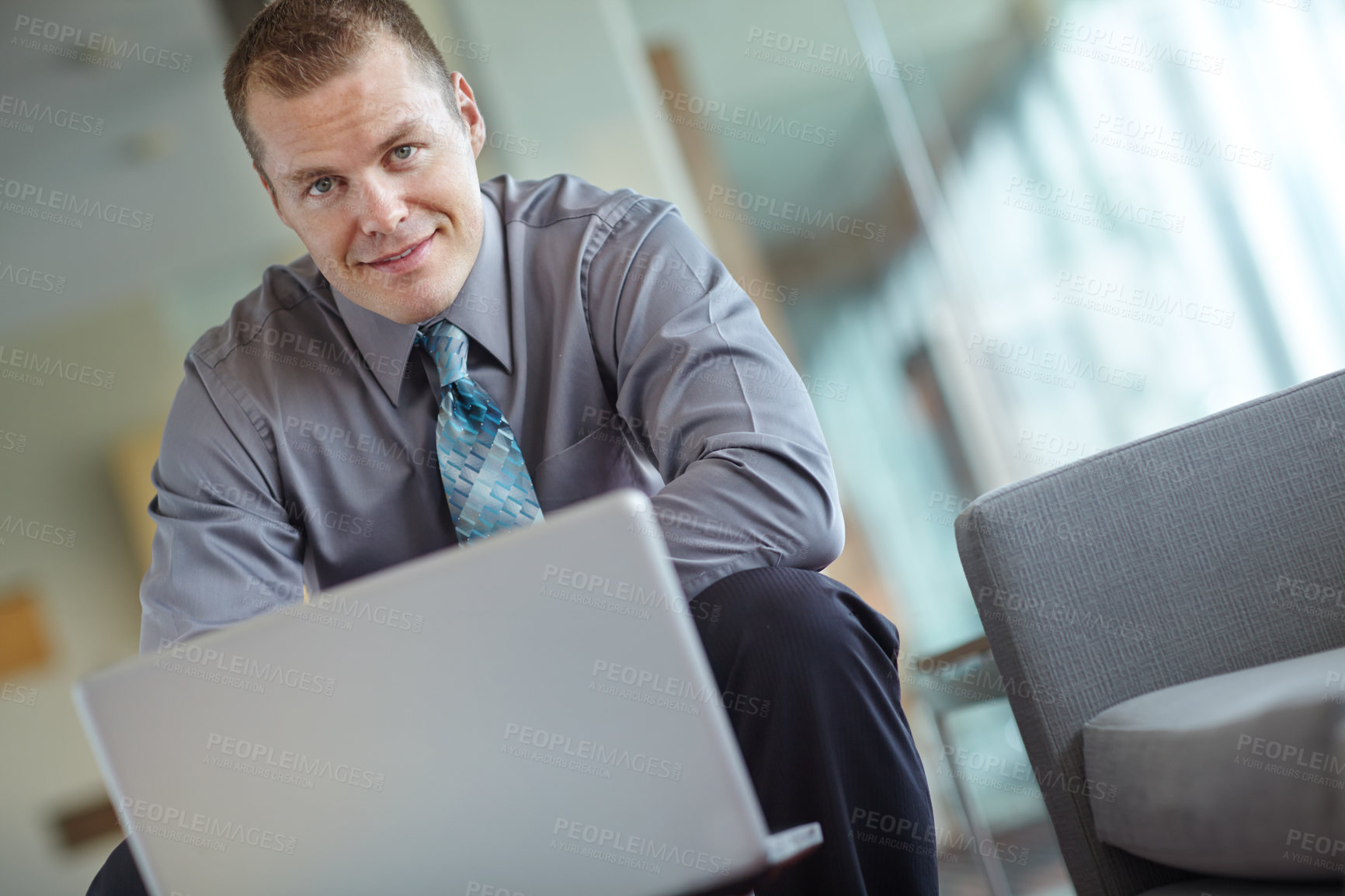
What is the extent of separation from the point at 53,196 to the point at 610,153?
164 cm

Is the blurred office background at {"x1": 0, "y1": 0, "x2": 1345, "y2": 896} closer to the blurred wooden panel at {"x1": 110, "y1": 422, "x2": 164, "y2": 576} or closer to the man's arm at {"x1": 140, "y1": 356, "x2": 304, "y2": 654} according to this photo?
the blurred wooden panel at {"x1": 110, "y1": 422, "x2": 164, "y2": 576}

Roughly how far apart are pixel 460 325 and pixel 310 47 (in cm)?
34

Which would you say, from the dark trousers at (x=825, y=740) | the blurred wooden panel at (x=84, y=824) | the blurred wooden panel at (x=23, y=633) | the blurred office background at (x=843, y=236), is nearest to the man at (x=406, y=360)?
the dark trousers at (x=825, y=740)

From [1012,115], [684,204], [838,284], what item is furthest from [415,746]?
[1012,115]

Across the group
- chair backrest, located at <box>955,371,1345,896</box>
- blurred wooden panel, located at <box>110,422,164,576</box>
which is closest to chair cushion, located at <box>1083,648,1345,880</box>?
chair backrest, located at <box>955,371,1345,896</box>

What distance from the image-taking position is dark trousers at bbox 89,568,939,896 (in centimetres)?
85

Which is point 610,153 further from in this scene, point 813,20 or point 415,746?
point 415,746

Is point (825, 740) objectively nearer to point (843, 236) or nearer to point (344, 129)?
point (344, 129)

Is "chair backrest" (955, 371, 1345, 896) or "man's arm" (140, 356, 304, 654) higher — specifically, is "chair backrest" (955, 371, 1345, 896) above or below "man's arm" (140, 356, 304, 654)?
below

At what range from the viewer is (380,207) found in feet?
4.03

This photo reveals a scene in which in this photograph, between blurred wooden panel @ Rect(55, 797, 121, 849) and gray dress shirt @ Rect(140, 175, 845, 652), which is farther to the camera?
blurred wooden panel @ Rect(55, 797, 121, 849)

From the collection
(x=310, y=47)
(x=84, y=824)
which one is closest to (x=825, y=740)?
(x=310, y=47)

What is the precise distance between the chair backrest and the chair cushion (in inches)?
1.4

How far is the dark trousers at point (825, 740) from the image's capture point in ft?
2.78
